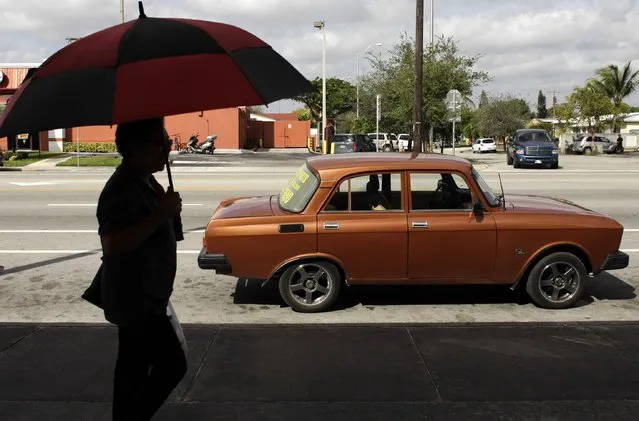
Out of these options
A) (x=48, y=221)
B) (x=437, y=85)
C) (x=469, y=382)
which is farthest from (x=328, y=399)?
(x=437, y=85)

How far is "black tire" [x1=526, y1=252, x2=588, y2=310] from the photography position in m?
5.88

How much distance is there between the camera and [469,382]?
4164mm

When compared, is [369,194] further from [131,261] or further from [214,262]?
[131,261]

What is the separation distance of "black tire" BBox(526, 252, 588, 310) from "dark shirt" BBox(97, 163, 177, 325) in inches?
160

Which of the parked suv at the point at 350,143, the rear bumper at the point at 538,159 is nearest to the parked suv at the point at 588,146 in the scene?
the parked suv at the point at 350,143

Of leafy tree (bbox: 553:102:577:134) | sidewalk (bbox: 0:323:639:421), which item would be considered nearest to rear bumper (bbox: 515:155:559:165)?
sidewalk (bbox: 0:323:639:421)

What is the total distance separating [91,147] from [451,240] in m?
35.9

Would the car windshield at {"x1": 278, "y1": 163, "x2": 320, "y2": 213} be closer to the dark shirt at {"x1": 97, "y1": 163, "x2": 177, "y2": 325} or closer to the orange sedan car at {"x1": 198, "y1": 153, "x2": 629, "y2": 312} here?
the orange sedan car at {"x1": 198, "y1": 153, "x2": 629, "y2": 312}

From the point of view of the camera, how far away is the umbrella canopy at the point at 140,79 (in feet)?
8.50

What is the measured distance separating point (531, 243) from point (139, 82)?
4.18m

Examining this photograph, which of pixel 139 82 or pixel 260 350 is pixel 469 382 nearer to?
pixel 260 350

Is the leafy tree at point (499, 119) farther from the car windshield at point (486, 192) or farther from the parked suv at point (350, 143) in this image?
the car windshield at point (486, 192)

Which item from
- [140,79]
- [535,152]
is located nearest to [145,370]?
[140,79]

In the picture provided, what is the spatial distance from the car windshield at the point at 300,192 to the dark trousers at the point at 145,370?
301 centimetres
